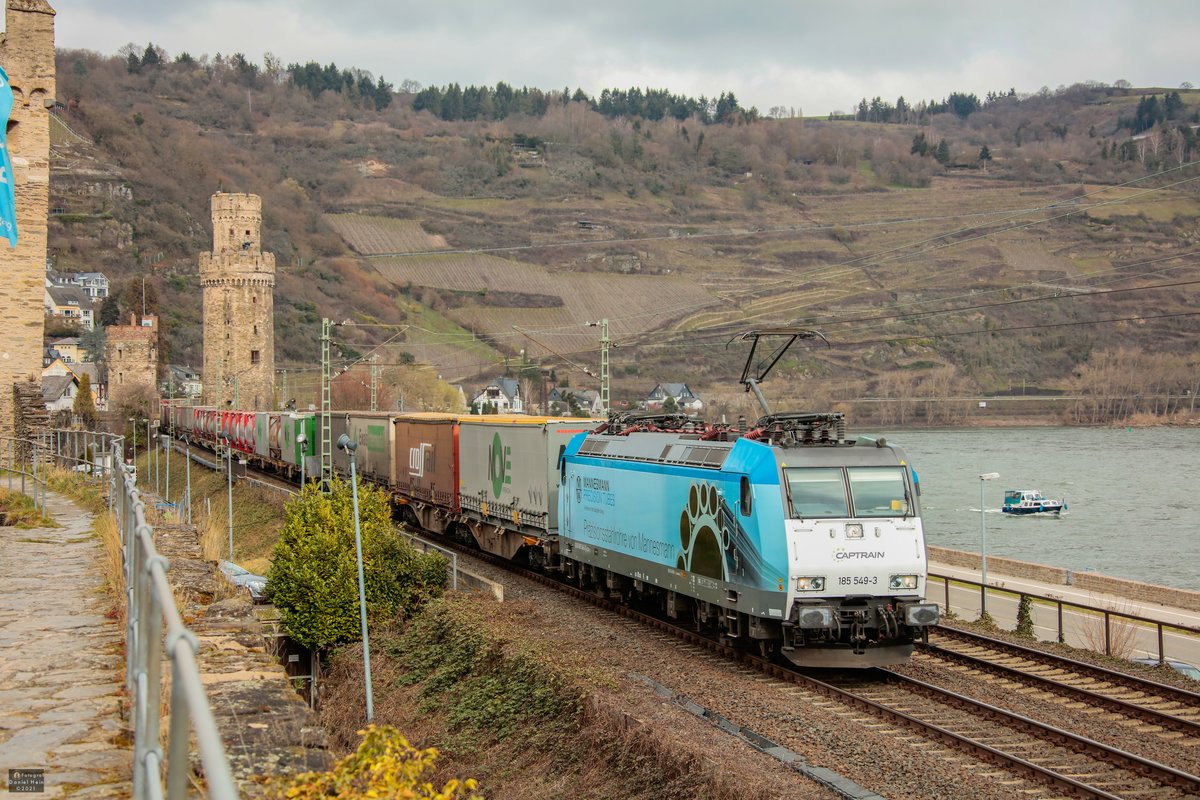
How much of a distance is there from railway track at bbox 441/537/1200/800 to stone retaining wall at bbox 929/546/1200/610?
85.2ft

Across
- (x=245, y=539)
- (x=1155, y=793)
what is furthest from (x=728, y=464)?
(x=245, y=539)

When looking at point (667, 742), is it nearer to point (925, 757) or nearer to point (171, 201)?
point (925, 757)

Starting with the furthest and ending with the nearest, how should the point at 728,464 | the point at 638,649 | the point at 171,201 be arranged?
1. the point at 171,201
2. the point at 638,649
3. the point at 728,464

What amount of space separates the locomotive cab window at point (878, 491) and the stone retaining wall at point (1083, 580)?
2674 cm

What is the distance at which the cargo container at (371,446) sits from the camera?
39438mm

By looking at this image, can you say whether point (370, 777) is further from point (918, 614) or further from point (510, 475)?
point (510, 475)

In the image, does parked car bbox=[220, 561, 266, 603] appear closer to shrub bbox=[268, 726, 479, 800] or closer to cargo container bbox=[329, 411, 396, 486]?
cargo container bbox=[329, 411, 396, 486]

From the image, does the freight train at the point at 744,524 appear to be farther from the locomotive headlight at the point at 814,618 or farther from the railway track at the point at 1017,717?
the railway track at the point at 1017,717

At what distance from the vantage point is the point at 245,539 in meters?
41.7

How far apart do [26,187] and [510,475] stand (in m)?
14.8

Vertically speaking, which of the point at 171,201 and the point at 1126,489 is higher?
the point at 171,201

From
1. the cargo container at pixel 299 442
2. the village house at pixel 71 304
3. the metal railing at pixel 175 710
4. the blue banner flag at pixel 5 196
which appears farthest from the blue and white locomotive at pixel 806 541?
the village house at pixel 71 304

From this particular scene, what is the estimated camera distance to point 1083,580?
140ft

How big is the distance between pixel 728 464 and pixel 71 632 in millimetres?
→ 9920
